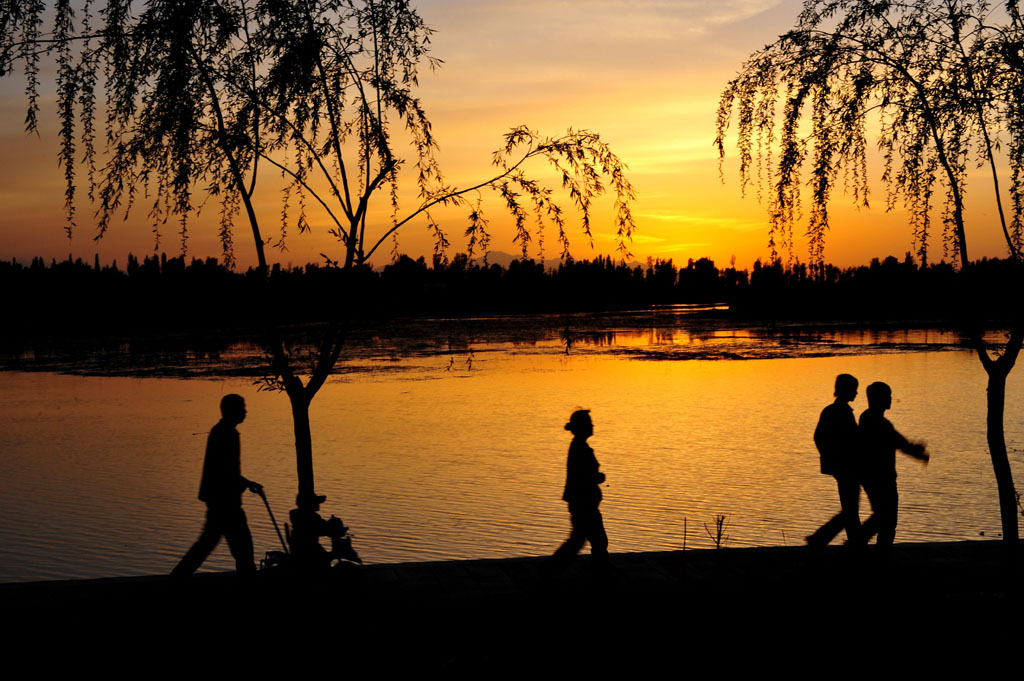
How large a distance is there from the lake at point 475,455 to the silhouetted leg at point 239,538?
506 cm

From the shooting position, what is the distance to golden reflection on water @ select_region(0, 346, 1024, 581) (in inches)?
619

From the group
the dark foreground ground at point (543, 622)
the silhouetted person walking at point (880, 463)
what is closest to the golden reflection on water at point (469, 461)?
the dark foreground ground at point (543, 622)

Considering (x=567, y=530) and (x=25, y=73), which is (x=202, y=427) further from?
(x=25, y=73)

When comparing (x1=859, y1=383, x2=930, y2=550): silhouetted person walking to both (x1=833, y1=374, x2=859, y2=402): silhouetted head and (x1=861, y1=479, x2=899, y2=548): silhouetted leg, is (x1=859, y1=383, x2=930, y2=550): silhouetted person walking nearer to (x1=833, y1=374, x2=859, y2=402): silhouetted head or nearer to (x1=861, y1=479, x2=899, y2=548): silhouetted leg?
(x1=861, y1=479, x2=899, y2=548): silhouetted leg

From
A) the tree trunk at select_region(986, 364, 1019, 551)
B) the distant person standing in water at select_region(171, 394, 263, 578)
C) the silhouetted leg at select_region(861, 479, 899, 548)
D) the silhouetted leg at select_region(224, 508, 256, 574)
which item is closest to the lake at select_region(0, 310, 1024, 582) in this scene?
the silhouetted leg at select_region(861, 479, 899, 548)

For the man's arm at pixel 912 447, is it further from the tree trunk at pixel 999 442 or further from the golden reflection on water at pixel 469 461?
the golden reflection on water at pixel 469 461

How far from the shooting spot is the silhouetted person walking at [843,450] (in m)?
8.21

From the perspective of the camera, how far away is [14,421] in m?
32.0

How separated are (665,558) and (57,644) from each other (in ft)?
16.7

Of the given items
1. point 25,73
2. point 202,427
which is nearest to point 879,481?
point 25,73

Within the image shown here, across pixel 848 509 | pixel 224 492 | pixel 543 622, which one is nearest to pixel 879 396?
pixel 848 509

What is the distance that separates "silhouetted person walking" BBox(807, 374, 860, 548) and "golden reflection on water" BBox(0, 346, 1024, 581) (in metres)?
5.95

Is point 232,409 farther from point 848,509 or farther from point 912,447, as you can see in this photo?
point 912,447

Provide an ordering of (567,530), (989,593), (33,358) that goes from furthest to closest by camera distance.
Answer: (33,358) < (567,530) < (989,593)
